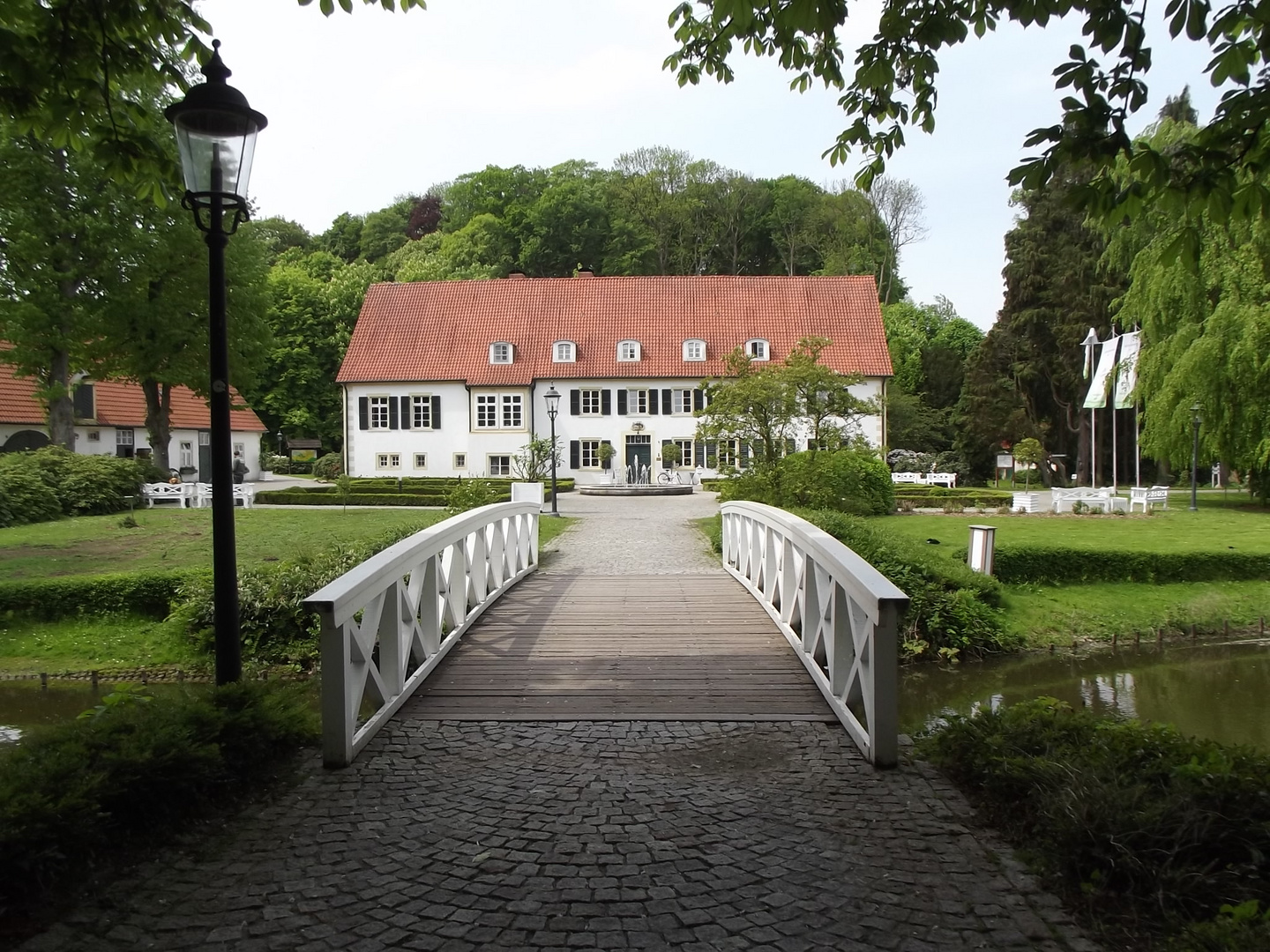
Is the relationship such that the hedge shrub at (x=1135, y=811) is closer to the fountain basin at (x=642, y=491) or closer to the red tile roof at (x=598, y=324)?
the fountain basin at (x=642, y=491)

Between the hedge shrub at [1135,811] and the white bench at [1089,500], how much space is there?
22.8 metres

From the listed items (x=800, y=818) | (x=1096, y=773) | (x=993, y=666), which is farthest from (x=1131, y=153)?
(x=993, y=666)

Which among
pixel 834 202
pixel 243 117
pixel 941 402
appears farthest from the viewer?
pixel 834 202

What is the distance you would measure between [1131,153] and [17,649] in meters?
12.2

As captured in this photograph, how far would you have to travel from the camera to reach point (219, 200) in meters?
5.26

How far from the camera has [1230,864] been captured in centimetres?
317

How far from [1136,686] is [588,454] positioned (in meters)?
32.7

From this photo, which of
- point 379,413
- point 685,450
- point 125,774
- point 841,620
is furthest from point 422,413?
point 125,774

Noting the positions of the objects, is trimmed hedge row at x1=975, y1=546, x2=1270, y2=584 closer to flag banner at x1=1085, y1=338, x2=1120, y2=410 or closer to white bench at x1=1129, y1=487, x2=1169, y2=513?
white bench at x1=1129, y1=487, x2=1169, y2=513

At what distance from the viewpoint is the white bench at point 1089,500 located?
982 inches

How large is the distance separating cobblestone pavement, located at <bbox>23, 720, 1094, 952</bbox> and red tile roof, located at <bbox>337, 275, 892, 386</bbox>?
120 ft

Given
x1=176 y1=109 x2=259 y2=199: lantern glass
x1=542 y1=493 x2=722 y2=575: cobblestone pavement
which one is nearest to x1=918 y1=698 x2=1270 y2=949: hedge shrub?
x1=176 y1=109 x2=259 y2=199: lantern glass

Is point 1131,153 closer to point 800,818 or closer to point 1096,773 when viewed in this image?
point 1096,773

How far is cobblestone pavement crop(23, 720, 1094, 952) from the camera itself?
3.14 meters
